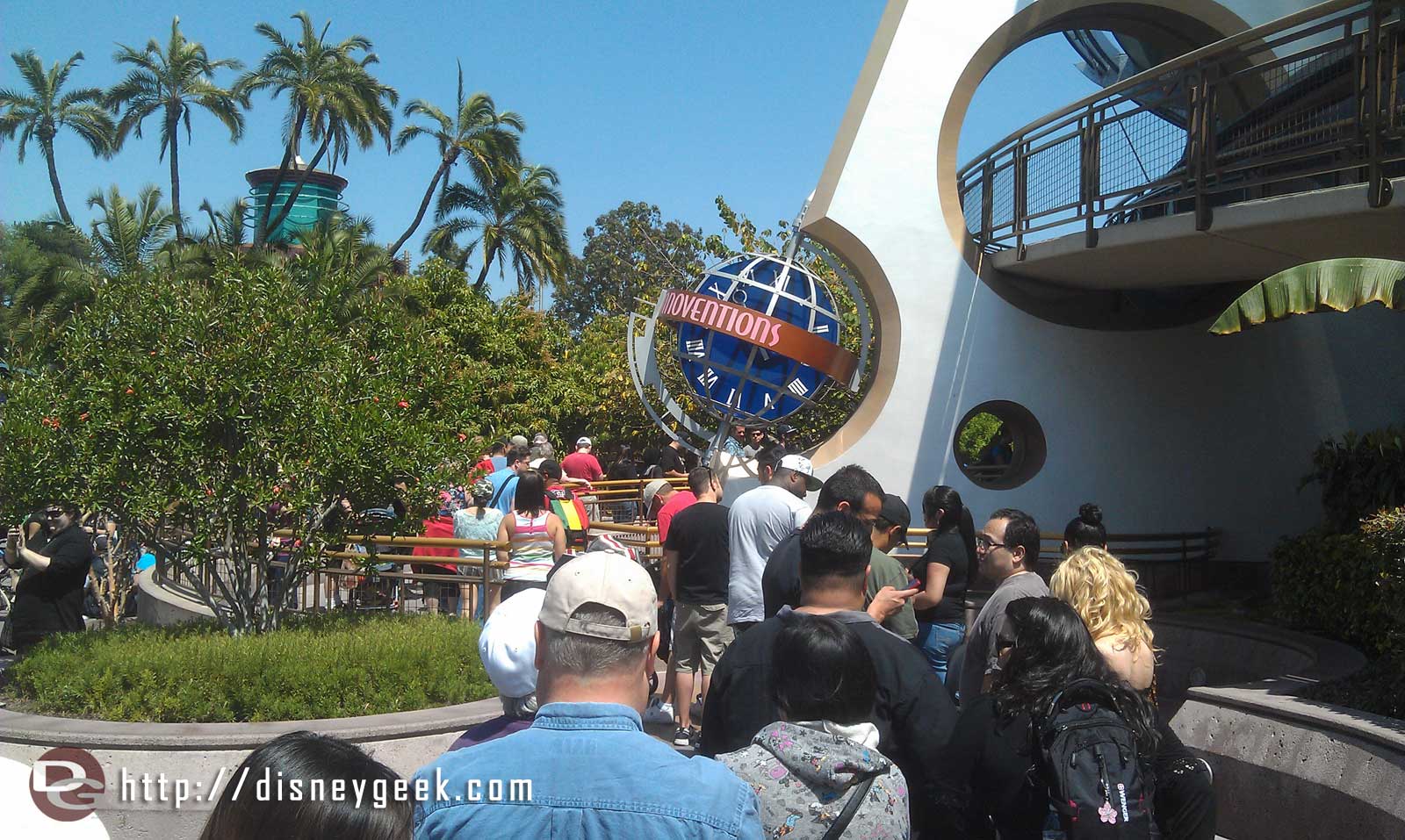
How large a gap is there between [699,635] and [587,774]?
479 cm

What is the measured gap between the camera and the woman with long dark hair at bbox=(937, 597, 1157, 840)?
325cm

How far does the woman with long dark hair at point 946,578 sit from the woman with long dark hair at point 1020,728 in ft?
8.15

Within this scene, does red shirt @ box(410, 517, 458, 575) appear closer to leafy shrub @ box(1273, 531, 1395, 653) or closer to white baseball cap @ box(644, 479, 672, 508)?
white baseball cap @ box(644, 479, 672, 508)

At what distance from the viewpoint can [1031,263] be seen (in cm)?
1357

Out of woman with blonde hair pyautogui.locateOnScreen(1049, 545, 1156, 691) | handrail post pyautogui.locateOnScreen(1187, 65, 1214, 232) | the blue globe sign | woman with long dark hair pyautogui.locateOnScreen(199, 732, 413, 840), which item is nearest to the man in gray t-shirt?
woman with blonde hair pyautogui.locateOnScreen(1049, 545, 1156, 691)

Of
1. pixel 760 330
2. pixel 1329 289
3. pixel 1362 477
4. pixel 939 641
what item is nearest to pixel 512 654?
pixel 939 641

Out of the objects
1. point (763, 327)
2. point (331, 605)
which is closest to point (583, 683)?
point (331, 605)

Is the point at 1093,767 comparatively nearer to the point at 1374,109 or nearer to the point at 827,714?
the point at 827,714

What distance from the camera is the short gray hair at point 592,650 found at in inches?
88.6

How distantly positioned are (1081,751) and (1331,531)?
7.76 metres

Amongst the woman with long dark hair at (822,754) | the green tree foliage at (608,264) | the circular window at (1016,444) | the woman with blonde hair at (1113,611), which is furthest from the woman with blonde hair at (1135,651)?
the green tree foliage at (608,264)

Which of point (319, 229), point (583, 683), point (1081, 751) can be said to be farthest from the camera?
point (319, 229)

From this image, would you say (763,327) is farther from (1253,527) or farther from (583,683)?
(583,683)

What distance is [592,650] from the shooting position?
89.0 inches
